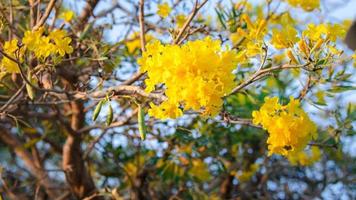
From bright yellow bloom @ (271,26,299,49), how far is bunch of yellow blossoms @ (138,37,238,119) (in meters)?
0.31

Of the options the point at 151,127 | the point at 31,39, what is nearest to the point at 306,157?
the point at 151,127

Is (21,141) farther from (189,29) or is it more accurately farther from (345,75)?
(345,75)

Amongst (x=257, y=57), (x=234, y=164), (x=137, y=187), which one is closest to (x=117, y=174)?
(x=137, y=187)

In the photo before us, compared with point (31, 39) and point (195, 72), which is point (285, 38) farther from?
point (31, 39)

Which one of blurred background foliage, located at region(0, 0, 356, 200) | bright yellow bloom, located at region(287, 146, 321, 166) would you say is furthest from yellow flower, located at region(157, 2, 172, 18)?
bright yellow bloom, located at region(287, 146, 321, 166)

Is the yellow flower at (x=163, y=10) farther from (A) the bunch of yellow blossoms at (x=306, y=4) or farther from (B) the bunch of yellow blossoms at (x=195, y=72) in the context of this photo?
(B) the bunch of yellow blossoms at (x=195, y=72)

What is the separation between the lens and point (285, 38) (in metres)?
1.68

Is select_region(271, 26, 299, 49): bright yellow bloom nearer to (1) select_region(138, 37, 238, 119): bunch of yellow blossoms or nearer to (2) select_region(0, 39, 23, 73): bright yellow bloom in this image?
(1) select_region(138, 37, 238, 119): bunch of yellow blossoms

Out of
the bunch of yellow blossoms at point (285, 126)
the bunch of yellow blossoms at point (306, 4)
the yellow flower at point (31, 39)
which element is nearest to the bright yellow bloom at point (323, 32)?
the bunch of yellow blossoms at point (285, 126)

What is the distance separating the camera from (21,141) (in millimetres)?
3367

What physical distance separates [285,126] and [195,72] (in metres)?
0.34

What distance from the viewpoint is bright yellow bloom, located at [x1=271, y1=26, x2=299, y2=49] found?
164 cm

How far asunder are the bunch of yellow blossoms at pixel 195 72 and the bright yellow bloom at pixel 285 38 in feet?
1.01

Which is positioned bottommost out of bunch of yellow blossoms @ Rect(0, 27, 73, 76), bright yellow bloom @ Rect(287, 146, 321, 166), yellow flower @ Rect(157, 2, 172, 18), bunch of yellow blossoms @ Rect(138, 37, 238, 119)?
bunch of yellow blossoms @ Rect(138, 37, 238, 119)
